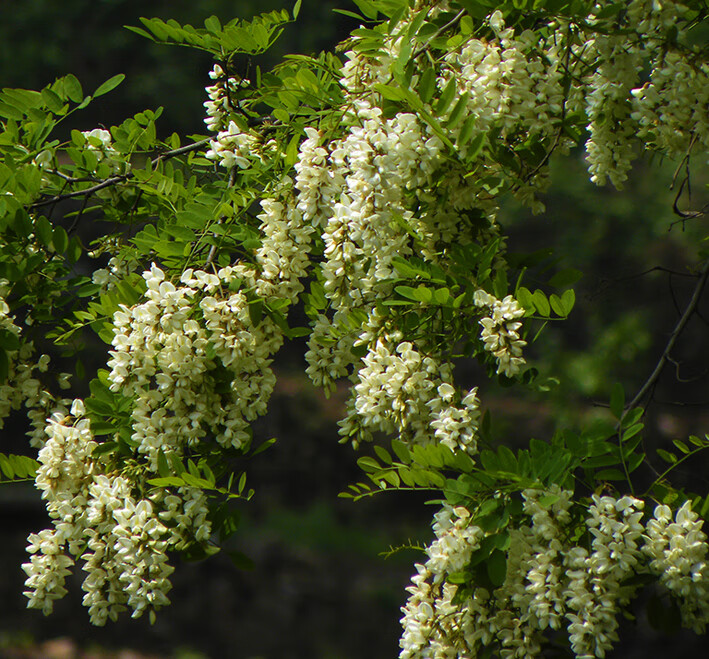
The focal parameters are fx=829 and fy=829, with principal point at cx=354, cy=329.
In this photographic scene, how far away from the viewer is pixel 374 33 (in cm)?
129

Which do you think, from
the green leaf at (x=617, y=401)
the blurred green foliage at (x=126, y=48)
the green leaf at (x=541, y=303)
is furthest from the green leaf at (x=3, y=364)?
the blurred green foliage at (x=126, y=48)

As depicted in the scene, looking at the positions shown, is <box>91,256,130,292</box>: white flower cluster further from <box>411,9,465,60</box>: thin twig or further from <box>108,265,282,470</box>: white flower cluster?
<box>411,9,465,60</box>: thin twig

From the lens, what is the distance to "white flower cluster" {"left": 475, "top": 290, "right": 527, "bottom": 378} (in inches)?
47.4

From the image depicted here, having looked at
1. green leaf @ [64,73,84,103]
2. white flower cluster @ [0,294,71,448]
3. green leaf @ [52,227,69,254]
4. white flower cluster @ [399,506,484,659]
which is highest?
green leaf @ [64,73,84,103]

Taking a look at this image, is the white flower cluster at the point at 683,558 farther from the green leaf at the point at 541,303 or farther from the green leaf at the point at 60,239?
the green leaf at the point at 60,239

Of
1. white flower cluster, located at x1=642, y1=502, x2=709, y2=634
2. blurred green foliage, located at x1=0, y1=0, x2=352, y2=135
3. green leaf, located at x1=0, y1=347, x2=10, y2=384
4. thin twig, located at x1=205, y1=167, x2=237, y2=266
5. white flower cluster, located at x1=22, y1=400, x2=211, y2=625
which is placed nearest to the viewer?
white flower cluster, located at x1=642, y1=502, x2=709, y2=634

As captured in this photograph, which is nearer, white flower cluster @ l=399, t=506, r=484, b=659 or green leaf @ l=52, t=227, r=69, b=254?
white flower cluster @ l=399, t=506, r=484, b=659

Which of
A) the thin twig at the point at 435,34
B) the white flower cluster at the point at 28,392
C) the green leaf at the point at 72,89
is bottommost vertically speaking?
the white flower cluster at the point at 28,392

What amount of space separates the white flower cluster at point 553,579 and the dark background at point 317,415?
2.41 m

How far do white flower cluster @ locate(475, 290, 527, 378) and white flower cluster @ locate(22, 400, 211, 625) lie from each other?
51 centimetres

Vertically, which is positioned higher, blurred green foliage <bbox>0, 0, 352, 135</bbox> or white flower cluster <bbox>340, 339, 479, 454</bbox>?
blurred green foliage <bbox>0, 0, 352, 135</bbox>

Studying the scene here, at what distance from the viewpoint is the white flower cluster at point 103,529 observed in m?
1.23

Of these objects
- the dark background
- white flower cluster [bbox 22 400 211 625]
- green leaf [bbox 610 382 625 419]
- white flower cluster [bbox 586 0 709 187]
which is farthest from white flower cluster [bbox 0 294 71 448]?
the dark background

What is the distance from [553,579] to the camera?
116 cm
